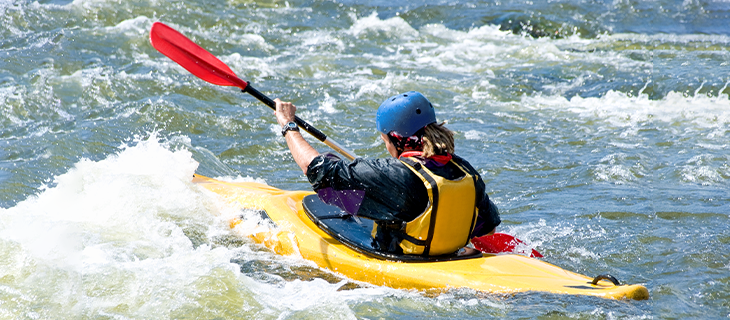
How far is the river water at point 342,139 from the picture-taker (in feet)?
11.0

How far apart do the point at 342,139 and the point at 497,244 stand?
330 centimetres

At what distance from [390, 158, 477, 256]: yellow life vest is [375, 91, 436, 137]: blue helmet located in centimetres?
16

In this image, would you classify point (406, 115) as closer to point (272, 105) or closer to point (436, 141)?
point (436, 141)

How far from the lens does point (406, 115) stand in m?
3.29

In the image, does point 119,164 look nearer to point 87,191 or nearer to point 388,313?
point 87,191

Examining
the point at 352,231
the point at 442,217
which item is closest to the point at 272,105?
the point at 352,231

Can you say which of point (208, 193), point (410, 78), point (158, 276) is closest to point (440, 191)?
point (158, 276)

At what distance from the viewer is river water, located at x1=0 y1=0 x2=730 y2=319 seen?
11.0ft

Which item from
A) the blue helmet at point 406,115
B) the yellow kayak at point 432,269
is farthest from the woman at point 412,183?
the yellow kayak at point 432,269

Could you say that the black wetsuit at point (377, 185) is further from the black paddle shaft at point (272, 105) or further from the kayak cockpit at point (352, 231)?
the black paddle shaft at point (272, 105)

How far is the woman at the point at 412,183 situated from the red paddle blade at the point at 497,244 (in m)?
0.47

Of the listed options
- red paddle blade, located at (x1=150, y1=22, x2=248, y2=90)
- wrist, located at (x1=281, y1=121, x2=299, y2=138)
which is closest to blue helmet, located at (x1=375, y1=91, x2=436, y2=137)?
wrist, located at (x1=281, y1=121, x2=299, y2=138)

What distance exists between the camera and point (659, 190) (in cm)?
539

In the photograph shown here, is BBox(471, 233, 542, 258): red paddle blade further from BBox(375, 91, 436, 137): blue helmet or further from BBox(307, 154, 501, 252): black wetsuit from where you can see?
BBox(375, 91, 436, 137): blue helmet
